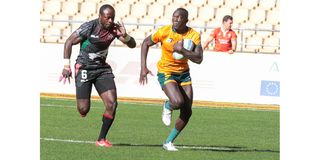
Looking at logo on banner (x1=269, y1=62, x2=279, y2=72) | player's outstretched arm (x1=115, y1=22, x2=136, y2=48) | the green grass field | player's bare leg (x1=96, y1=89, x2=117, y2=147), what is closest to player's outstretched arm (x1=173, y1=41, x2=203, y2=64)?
player's outstretched arm (x1=115, y1=22, x2=136, y2=48)

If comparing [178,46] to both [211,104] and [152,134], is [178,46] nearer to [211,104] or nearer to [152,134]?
[152,134]

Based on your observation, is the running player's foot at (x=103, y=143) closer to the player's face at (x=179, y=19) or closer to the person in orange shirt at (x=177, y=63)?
the person in orange shirt at (x=177, y=63)

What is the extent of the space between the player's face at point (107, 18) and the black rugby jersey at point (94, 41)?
214mm

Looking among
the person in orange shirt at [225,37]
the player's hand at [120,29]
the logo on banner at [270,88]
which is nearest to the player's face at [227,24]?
the person in orange shirt at [225,37]

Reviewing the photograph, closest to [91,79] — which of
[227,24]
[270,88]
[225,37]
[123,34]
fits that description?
[123,34]

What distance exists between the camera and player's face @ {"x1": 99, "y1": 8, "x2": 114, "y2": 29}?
16062 millimetres

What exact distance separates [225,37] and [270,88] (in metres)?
1.95

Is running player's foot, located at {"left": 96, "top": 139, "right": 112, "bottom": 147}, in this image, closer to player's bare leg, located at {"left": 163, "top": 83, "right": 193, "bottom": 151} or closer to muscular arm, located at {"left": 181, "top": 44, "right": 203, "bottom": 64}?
player's bare leg, located at {"left": 163, "top": 83, "right": 193, "bottom": 151}

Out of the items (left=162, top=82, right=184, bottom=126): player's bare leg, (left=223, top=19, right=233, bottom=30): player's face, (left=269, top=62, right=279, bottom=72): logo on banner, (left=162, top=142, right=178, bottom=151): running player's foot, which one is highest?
(left=223, top=19, right=233, bottom=30): player's face

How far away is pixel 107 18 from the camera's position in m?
16.1

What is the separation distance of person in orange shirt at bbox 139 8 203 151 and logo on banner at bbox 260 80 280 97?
1069cm

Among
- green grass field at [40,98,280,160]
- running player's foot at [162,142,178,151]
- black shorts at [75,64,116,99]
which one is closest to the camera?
green grass field at [40,98,280,160]

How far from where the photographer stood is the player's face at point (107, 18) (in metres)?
16.1
